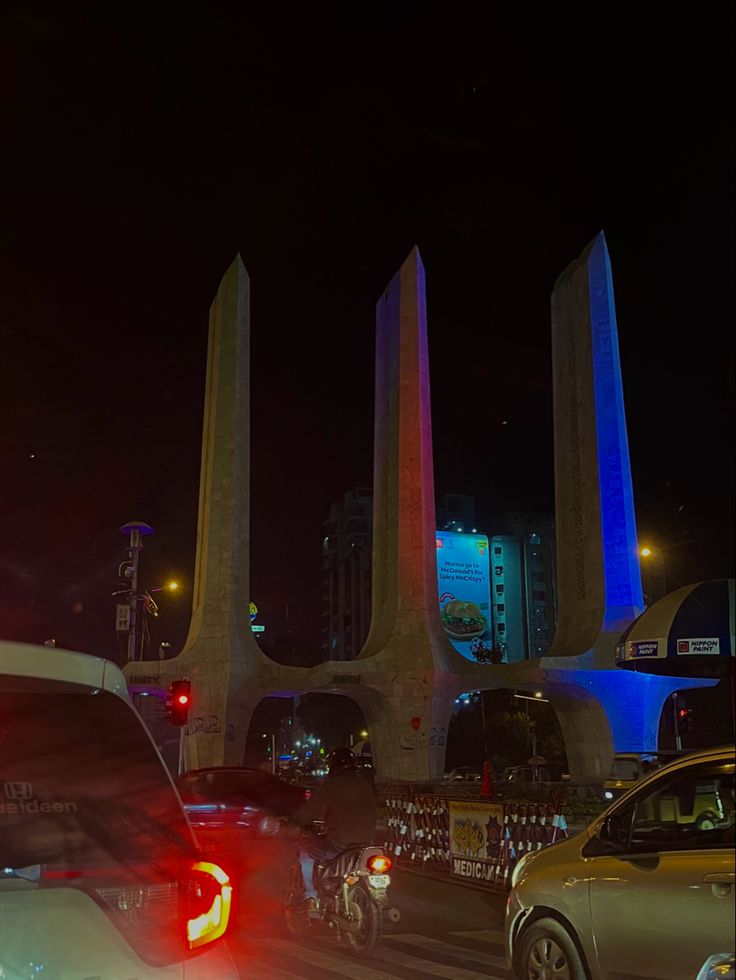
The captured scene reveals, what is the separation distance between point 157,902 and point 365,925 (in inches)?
229

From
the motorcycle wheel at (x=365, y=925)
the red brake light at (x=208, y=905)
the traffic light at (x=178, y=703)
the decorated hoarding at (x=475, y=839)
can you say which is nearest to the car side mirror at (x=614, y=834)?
the motorcycle wheel at (x=365, y=925)

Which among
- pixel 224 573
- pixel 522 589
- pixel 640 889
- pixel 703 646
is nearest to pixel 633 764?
pixel 703 646

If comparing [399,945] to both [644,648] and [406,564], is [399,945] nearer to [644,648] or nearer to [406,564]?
[644,648]

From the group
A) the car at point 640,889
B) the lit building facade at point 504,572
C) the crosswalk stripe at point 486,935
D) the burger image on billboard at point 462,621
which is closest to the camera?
the car at point 640,889

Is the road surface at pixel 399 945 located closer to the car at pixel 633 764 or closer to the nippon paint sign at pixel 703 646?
the nippon paint sign at pixel 703 646

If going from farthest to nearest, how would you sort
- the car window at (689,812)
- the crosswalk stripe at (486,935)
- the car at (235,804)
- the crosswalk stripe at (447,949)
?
the car at (235,804), the crosswalk stripe at (486,935), the crosswalk stripe at (447,949), the car window at (689,812)

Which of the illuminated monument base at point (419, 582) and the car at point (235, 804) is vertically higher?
the illuminated monument base at point (419, 582)

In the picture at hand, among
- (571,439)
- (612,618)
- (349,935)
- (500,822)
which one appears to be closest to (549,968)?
(349,935)

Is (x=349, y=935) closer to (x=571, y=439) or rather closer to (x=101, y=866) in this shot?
(x=101, y=866)

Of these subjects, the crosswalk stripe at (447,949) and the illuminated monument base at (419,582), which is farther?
the illuminated monument base at (419,582)

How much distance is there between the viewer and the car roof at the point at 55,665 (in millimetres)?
2814

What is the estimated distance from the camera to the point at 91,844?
2828 mm

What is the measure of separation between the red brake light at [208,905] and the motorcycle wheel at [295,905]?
5974 mm

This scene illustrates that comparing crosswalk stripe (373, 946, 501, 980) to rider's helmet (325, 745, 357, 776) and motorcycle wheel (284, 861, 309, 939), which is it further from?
rider's helmet (325, 745, 357, 776)
